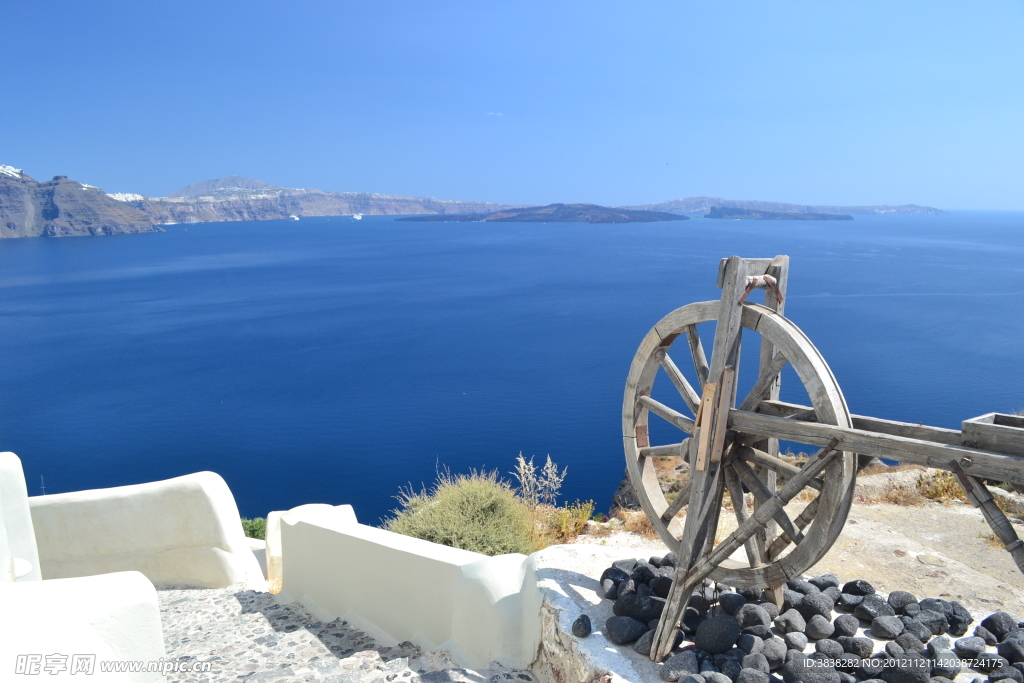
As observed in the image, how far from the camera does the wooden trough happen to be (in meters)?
4.25

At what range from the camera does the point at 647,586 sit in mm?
5680

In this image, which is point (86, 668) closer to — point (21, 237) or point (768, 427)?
point (768, 427)

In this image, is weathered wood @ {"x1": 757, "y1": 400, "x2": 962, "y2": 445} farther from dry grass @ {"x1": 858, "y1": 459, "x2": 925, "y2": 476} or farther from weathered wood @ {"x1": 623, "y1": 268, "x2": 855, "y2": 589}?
dry grass @ {"x1": 858, "y1": 459, "x2": 925, "y2": 476}

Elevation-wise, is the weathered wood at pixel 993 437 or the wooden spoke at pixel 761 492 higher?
the weathered wood at pixel 993 437

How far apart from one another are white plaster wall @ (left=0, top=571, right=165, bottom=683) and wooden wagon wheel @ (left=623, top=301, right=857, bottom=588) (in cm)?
382

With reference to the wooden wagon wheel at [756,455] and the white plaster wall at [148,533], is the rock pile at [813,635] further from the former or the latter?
the white plaster wall at [148,533]

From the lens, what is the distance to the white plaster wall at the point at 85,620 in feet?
9.73

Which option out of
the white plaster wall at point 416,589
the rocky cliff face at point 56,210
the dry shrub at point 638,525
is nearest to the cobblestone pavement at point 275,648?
the white plaster wall at point 416,589

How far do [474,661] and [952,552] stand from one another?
17.7 feet

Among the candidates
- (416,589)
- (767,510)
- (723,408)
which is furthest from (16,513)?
(767,510)

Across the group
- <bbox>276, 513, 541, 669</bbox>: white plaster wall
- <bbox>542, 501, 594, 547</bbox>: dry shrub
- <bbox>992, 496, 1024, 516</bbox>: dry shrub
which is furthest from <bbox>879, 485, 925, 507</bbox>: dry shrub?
<bbox>276, 513, 541, 669</bbox>: white plaster wall

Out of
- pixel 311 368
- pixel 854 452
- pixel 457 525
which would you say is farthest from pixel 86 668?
pixel 311 368

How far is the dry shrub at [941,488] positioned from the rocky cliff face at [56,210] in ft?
639

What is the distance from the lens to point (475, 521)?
8281 mm
